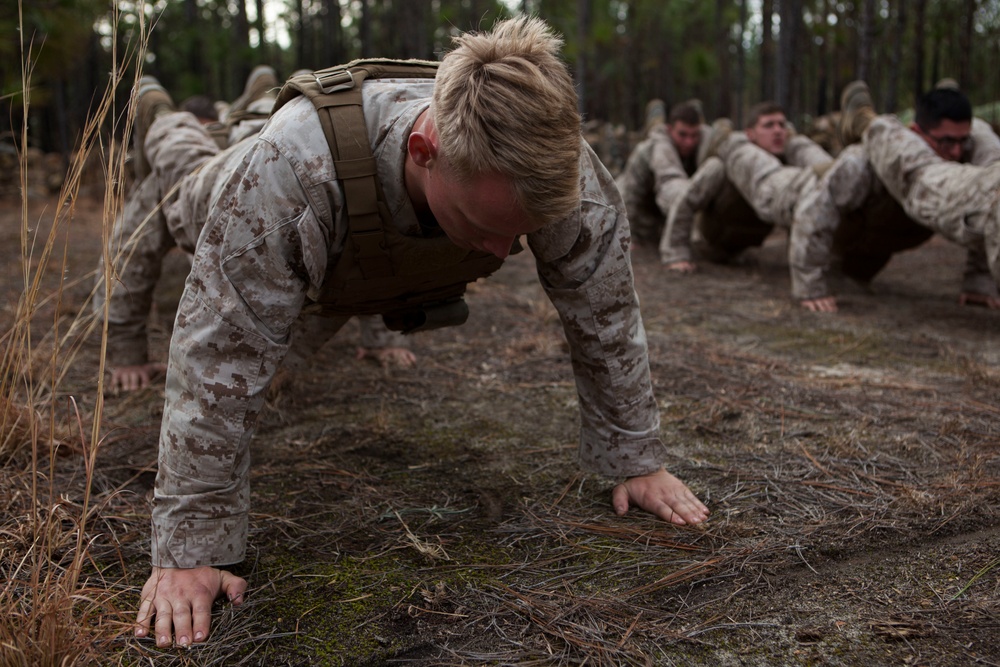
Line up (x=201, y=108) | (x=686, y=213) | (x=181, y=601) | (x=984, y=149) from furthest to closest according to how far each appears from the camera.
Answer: (x=686, y=213)
(x=201, y=108)
(x=984, y=149)
(x=181, y=601)

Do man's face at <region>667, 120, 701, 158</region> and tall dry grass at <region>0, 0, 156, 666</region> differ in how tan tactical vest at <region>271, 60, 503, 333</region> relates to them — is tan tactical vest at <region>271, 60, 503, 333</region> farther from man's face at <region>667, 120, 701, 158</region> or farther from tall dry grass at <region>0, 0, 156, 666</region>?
man's face at <region>667, 120, 701, 158</region>

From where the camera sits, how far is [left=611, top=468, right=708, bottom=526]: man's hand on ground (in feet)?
7.00

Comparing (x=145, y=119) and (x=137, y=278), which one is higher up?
(x=145, y=119)

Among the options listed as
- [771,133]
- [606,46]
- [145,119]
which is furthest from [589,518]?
[606,46]

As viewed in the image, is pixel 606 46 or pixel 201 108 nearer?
pixel 201 108

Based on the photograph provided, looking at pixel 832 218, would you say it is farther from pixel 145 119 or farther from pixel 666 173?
pixel 145 119

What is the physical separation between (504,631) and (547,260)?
83 centimetres

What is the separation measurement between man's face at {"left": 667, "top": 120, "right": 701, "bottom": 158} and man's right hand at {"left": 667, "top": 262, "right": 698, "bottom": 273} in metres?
1.81

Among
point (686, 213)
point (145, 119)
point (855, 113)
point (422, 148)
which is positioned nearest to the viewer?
point (422, 148)

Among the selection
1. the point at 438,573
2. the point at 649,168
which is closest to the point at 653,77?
the point at 649,168

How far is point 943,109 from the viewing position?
4.63 meters

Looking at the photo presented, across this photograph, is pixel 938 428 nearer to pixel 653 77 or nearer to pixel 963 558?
pixel 963 558

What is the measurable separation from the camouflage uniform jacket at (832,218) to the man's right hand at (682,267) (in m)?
1.46

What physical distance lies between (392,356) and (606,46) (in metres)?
20.3
